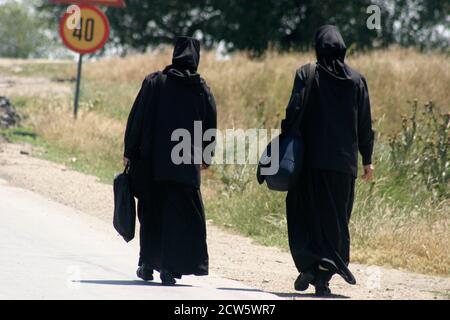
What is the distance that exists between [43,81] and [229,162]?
14574 millimetres

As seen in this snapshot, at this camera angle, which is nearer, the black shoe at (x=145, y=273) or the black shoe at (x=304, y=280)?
the black shoe at (x=304, y=280)

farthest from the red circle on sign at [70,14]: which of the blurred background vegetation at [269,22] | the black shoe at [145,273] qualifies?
the blurred background vegetation at [269,22]

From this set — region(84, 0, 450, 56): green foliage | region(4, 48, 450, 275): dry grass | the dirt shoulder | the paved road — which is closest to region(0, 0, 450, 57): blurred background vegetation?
region(84, 0, 450, 56): green foliage

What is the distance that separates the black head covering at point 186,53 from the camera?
982cm

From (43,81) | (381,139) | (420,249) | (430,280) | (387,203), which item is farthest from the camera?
(43,81)

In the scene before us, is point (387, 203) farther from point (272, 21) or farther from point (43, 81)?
point (272, 21)

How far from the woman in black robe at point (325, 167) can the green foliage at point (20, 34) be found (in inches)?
2652

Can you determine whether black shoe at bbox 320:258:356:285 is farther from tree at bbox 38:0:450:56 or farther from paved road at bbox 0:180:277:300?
tree at bbox 38:0:450:56

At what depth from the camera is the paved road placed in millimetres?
9148

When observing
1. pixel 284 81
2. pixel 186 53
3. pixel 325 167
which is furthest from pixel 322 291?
pixel 284 81

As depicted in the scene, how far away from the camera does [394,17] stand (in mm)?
42781

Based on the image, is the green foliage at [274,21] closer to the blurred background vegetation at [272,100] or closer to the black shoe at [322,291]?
the blurred background vegetation at [272,100]
